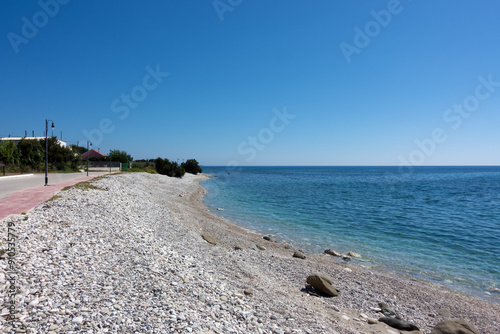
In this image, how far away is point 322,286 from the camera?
8383 mm

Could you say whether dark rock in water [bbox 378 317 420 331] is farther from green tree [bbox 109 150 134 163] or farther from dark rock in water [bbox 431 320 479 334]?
green tree [bbox 109 150 134 163]

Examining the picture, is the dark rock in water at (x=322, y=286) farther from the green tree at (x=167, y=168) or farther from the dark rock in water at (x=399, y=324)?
the green tree at (x=167, y=168)

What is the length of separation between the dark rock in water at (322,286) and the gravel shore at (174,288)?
0.91ft

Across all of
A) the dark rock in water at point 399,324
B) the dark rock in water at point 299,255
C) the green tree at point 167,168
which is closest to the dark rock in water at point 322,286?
the dark rock in water at point 399,324

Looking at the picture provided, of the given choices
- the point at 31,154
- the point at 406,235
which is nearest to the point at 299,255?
the point at 406,235

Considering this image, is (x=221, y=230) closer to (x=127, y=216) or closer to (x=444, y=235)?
(x=127, y=216)

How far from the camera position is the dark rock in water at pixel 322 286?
8.34 metres

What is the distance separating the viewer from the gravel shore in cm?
500

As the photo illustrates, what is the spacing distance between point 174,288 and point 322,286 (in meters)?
4.66

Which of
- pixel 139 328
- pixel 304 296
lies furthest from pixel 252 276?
pixel 139 328

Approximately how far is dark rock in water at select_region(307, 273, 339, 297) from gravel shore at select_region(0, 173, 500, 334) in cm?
28

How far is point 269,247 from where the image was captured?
13.9 m

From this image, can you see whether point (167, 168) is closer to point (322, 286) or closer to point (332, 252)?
point (332, 252)

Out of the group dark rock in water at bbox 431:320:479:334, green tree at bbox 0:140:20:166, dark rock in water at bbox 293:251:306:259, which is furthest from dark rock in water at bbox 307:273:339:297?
green tree at bbox 0:140:20:166
